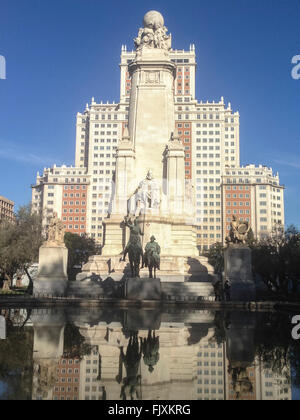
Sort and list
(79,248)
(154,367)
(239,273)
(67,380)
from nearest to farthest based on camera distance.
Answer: (67,380) < (154,367) < (239,273) < (79,248)

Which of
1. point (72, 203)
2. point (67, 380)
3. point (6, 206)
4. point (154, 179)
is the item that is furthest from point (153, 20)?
point (6, 206)

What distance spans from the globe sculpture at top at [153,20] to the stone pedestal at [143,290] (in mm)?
31235

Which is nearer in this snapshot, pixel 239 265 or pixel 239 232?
pixel 239 265

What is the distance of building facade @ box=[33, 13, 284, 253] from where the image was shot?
13012cm

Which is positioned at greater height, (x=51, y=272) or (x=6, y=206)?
(x=6, y=206)

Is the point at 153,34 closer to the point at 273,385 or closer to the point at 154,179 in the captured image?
the point at 154,179

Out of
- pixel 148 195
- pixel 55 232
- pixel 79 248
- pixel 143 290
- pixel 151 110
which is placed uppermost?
pixel 151 110

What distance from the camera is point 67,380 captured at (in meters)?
8.47

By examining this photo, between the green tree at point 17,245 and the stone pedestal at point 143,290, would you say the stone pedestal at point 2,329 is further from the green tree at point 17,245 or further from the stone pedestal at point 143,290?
the green tree at point 17,245

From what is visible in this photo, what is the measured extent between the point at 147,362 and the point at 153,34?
4329cm

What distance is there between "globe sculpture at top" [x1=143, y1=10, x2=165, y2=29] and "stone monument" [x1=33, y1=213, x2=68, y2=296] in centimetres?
2590

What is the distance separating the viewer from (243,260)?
31.9 m

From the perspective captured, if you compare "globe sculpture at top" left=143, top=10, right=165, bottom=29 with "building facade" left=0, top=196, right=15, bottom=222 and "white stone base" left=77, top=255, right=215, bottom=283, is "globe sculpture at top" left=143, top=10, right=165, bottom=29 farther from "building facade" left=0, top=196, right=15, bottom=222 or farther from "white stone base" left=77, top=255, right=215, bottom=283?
"building facade" left=0, top=196, right=15, bottom=222
